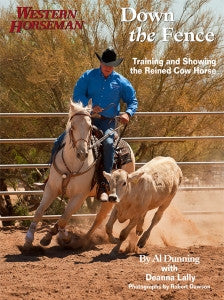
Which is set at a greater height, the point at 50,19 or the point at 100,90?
the point at 50,19

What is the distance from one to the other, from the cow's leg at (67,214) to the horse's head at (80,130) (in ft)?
2.05

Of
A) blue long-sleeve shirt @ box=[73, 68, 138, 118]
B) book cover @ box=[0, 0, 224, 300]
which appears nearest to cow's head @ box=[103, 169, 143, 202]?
blue long-sleeve shirt @ box=[73, 68, 138, 118]

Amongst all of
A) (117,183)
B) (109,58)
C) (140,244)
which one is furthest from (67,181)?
(109,58)

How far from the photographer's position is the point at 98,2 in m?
13.1

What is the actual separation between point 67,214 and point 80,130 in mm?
943

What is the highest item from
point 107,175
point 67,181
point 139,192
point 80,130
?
point 80,130

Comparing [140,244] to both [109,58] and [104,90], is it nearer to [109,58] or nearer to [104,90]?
[104,90]

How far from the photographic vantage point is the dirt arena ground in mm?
5047

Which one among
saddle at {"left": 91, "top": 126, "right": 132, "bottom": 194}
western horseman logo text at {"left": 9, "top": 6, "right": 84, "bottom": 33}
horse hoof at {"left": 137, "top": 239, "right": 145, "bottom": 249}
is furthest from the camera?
western horseman logo text at {"left": 9, "top": 6, "right": 84, "bottom": 33}

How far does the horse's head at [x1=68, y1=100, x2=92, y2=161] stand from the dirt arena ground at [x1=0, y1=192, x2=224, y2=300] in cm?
108

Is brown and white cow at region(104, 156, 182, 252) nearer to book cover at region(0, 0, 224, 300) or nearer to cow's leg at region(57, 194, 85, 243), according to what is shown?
cow's leg at region(57, 194, 85, 243)

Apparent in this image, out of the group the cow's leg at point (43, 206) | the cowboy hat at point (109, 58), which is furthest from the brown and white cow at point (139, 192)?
the cowboy hat at point (109, 58)

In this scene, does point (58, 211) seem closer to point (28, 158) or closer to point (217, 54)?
point (28, 158)

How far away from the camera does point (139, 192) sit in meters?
6.94
